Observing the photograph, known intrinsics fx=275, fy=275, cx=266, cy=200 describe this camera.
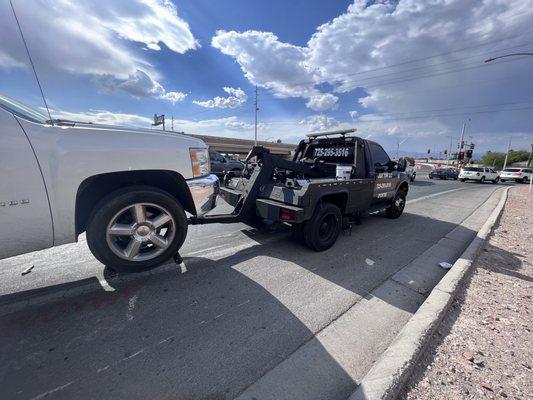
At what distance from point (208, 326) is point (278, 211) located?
75.3 inches

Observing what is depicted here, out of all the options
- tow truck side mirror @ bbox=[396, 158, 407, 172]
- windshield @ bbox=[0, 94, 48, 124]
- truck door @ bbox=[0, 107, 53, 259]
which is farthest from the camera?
tow truck side mirror @ bbox=[396, 158, 407, 172]

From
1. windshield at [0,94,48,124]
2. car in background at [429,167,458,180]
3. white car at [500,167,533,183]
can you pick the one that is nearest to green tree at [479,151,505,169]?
white car at [500,167,533,183]

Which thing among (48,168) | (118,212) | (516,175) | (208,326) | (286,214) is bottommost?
(516,175)

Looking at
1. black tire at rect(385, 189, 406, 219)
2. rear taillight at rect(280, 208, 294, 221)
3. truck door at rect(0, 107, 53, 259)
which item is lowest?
black tire at rect(385, 189, 406, 219)

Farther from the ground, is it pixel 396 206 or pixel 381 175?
pixel 381 175

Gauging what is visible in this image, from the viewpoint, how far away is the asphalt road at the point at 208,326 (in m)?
1.87

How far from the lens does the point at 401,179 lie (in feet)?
22.3

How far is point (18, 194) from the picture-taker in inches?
85.5

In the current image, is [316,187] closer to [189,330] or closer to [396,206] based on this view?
[189,330]

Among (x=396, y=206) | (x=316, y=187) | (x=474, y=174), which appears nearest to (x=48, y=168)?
(x=316, y=187)

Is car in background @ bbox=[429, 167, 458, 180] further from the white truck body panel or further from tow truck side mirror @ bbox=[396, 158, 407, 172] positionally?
the white truck body panel

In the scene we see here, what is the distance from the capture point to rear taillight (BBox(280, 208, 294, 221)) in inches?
151

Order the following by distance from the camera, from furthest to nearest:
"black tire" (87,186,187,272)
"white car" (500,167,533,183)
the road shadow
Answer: "white car" (500,167,533,183)
"black tire" (87,186,187,272)
the road shadow

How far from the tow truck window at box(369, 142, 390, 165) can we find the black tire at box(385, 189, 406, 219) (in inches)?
42.6
